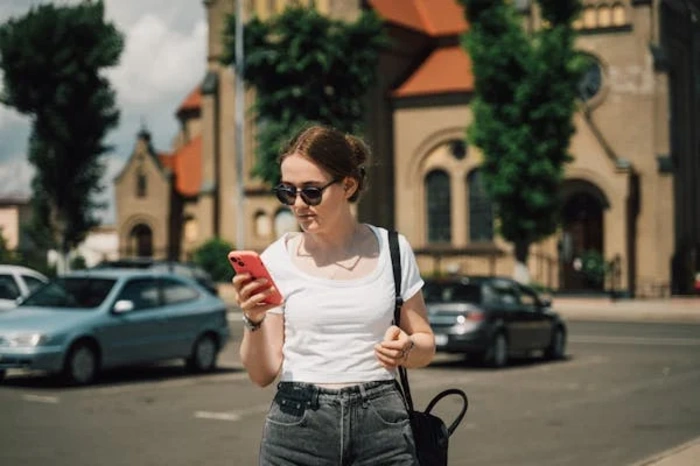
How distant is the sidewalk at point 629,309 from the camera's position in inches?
1415

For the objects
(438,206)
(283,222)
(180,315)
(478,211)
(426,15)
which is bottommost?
(180,315)

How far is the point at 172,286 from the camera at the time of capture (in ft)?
59.1

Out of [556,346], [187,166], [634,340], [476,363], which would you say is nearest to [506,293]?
[476,363]

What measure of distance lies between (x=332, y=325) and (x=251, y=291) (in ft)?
1.14

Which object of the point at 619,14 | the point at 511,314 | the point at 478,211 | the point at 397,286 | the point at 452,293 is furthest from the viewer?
the point at 478,211

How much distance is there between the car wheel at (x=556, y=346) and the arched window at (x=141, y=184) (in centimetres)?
4272

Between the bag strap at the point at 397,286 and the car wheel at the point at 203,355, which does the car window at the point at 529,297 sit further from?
the bag strap at the point at 397,286

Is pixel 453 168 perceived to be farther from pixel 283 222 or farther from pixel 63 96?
pixel 63 96

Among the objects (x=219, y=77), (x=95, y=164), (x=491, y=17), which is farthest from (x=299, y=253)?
(x=219, y=77)

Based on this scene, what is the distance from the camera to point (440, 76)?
55.0 meters

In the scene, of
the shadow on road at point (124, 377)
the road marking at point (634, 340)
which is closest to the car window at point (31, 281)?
the shadow on road at point (124, 377)

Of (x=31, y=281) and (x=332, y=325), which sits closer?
(x=332, y=325)

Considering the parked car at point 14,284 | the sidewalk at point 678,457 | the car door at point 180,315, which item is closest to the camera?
the sidewalk at point 678,457

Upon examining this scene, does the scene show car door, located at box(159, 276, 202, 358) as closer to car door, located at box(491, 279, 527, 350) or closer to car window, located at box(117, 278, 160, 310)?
car window, located at box(117, 278, 160, 310)
